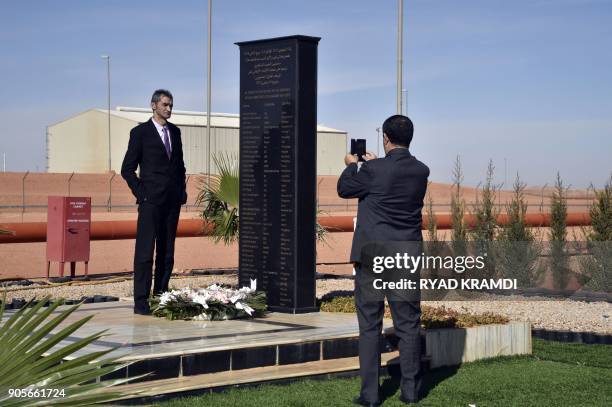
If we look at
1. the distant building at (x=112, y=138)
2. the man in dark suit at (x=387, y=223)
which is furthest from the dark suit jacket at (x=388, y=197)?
the distant building at (x=112, y=138)

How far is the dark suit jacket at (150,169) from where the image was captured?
940 centimetres

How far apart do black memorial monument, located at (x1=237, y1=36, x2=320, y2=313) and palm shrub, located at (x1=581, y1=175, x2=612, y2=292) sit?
680 centimetres

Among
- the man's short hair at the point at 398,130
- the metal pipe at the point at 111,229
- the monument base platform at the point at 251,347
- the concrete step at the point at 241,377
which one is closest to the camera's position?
the concrete step at the point at 241,377

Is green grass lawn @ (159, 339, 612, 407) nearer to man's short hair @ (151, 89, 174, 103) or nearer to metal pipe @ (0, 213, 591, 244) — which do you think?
man's short hair @ (151, 89, 174, 103)

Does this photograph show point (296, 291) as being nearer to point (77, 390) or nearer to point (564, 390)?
point (564, 390)

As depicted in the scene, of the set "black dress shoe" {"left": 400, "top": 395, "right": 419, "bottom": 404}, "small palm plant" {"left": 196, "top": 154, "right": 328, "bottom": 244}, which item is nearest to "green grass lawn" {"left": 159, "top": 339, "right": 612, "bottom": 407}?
"black dress shoe" {"left": 400, "top": 395, "right": 419, "bottom": 404}

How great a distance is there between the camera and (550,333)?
995cm

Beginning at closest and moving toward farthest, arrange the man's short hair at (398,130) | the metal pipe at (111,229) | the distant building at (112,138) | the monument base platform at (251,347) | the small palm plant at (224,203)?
the man's short hair at (398,130) → the monument base platform at (251,347) → the small palm plant at (224,203) → the metal pipe at (111,229) → the distant building at (112,138)

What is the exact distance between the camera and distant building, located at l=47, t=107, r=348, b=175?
64875 mm

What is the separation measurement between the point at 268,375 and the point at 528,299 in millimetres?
7363

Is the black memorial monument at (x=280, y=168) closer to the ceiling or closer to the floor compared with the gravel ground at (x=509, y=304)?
closer to the ceiling

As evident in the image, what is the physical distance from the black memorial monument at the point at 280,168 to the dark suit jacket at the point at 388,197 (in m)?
2.99

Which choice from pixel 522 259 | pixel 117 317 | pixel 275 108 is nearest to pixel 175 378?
pixel 117 317

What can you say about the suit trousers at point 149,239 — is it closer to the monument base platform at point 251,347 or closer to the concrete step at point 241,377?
the monument base platform at point 251,347
